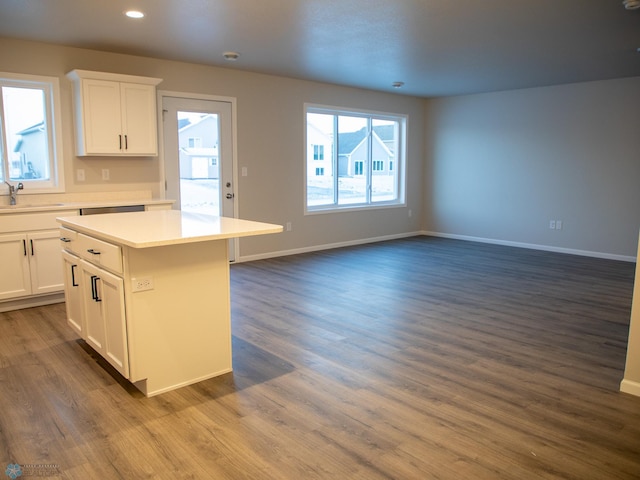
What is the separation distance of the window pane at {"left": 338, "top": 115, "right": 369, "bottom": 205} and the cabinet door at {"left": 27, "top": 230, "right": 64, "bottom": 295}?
14.2 feet

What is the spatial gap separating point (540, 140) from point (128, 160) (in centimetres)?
580

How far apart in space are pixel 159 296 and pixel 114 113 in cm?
284

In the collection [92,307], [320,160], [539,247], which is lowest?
[539,247]

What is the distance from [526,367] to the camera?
313 cm

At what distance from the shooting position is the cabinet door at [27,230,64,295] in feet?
14.1

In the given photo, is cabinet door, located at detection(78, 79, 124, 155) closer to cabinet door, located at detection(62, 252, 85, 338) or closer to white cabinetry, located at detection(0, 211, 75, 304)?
white cabinetry, located at detection(0, 211, 75, 304)

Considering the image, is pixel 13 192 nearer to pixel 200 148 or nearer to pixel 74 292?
pixel 74 292

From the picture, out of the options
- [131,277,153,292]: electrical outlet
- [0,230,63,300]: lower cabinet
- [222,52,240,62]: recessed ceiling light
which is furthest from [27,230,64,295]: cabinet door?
[222,52,240,62]: recessed ceiling light

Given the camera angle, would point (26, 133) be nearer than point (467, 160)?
Yes

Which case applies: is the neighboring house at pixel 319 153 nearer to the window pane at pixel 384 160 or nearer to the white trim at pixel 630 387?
the window pane at pixel 384 160

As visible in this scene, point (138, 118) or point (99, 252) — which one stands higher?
point (138, 118)

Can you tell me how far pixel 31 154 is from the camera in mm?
4793

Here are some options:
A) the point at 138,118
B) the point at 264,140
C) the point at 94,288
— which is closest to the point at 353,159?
the point at 264,140

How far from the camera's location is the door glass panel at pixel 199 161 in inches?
228
